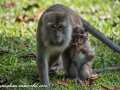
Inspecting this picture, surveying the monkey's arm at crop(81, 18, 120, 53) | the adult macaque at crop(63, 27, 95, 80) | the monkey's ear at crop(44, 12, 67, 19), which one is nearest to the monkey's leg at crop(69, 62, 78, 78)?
the adult macaque at crop(63, 27, 95, 80)

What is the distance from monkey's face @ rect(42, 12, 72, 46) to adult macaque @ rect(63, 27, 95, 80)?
41cm

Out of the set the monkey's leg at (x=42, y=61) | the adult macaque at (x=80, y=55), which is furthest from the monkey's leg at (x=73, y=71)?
the monkey's leg at (x=42, y=61)

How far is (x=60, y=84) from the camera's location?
7375mm

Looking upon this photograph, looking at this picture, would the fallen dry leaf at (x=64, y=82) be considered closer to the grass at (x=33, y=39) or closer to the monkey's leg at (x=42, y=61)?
the grass at (x=33, y=39)

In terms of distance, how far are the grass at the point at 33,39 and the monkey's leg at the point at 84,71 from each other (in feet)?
0.89

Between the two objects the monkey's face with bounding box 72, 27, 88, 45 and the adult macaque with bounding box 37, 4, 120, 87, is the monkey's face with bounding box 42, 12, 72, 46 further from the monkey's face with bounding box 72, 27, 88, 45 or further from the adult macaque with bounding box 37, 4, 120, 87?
the monkey's face with bounding box 72, 27, 88, 45

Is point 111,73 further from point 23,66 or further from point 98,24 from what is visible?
point 98,24

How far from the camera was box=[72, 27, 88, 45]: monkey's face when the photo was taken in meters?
7.57

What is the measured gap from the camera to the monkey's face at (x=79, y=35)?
7.57 m

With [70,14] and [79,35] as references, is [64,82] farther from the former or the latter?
[70,14]

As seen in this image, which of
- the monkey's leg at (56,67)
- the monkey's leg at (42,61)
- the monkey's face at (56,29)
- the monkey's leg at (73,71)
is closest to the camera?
the monkey's face at (56,29)

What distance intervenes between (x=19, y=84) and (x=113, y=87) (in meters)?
1.66

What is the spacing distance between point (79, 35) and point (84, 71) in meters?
0.74

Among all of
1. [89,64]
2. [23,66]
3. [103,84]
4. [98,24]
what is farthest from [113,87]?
[98,24]
